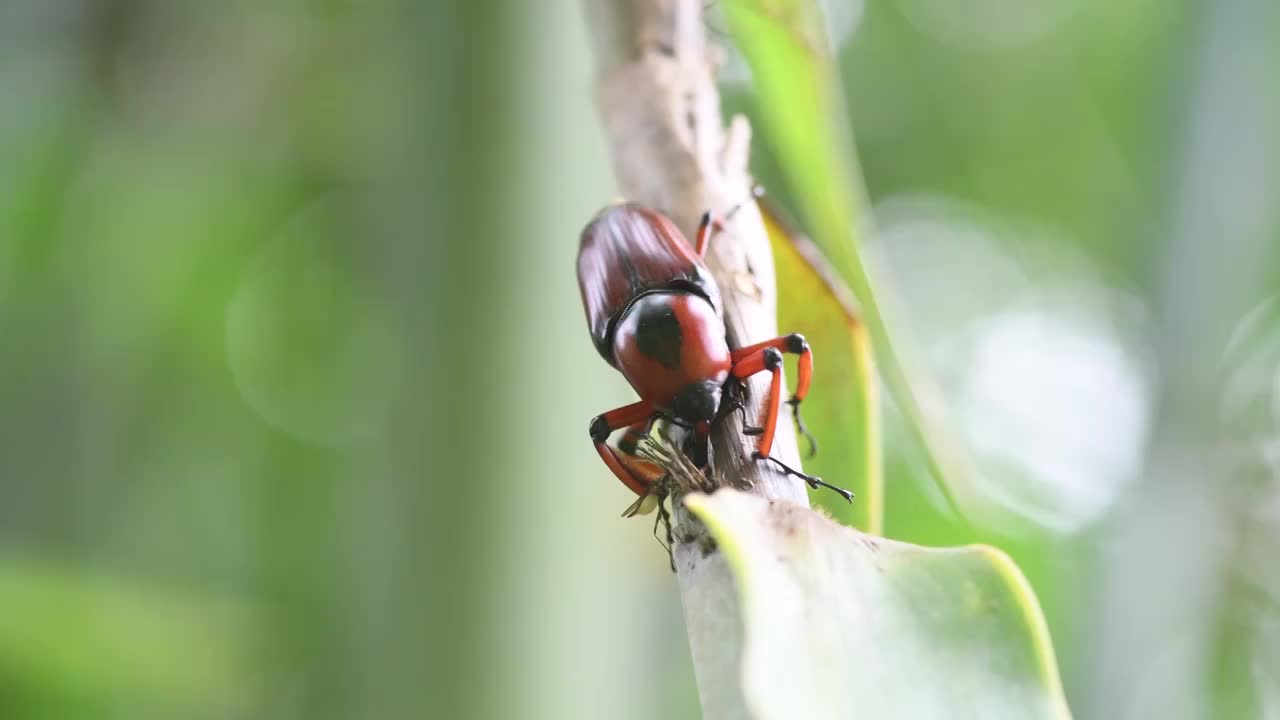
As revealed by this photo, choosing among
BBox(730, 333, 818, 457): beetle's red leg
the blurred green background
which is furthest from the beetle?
the blurred green background

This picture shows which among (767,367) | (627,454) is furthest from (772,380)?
(627,454)

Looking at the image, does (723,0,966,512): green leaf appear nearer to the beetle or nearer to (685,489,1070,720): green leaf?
Answer: the beetle

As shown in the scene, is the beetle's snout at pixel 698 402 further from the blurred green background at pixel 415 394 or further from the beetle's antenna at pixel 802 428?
the blurred green background at pixel 415 394

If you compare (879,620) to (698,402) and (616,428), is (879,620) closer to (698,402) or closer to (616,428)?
(698,402)

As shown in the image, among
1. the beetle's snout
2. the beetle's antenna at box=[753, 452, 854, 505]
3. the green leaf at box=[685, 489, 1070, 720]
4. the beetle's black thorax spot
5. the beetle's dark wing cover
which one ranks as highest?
the beetle's dark wing cover

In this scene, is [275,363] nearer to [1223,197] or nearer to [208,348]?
[208,348]
